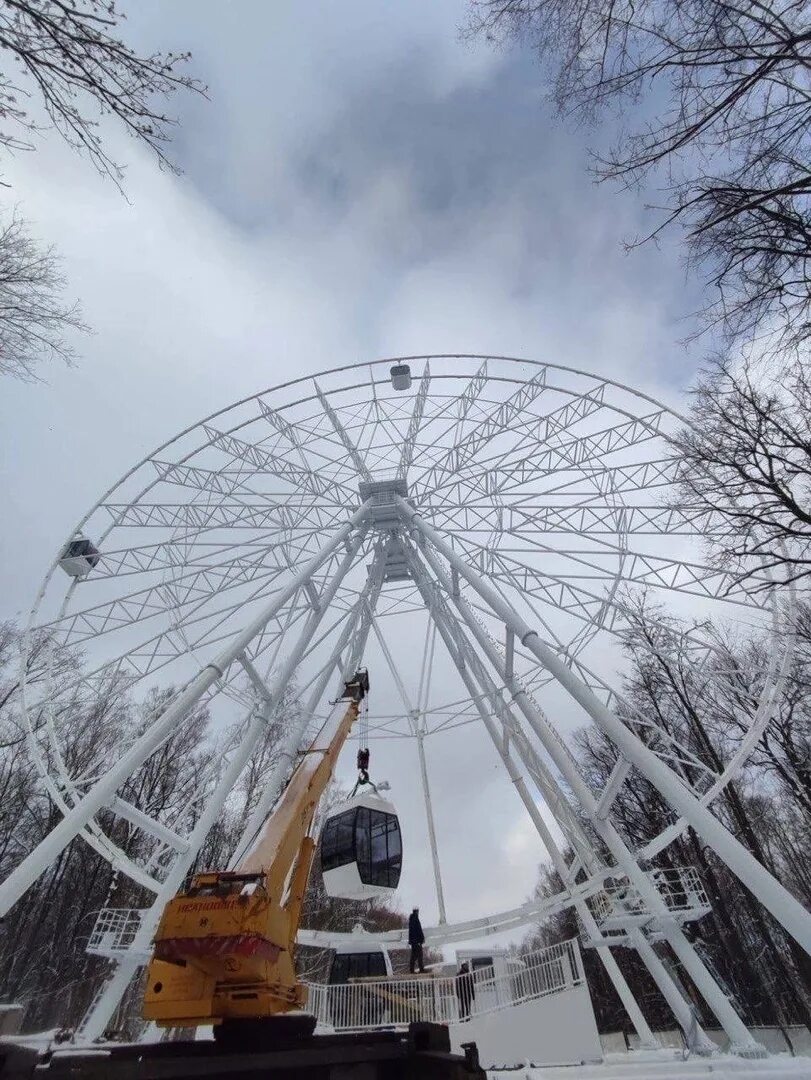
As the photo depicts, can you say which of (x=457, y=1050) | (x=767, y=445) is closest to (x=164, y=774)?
(x=457, y=1050)

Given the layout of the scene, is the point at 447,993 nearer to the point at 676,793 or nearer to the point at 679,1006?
the point at 679,1006

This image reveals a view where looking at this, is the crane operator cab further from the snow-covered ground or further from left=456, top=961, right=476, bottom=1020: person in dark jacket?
the snow-covered ground

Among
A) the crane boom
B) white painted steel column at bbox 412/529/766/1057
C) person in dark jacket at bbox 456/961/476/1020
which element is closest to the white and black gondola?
white painted steel column at bbox 412/529/766/1057

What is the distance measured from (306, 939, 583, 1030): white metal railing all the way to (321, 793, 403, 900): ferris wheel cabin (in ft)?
8.50

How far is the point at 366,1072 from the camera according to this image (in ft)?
18.6

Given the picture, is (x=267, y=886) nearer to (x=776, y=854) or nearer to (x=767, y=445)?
(x=767, y=445)

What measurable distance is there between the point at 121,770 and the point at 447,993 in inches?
490

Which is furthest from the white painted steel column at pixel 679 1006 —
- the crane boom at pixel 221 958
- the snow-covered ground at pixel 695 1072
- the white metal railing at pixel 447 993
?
the crane boom at pixel 221 958

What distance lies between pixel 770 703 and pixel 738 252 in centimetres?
1214

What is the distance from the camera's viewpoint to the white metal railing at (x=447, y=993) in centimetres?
1620

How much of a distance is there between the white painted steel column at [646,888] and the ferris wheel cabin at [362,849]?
6.52m

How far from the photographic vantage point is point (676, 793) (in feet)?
31.6

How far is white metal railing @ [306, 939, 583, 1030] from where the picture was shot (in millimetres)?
16203

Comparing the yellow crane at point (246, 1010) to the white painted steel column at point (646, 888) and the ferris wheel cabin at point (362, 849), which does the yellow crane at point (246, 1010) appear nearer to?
the white painted steel column at point (646, 888)
